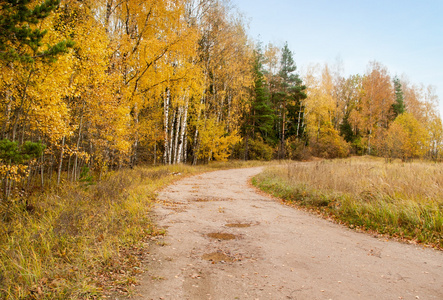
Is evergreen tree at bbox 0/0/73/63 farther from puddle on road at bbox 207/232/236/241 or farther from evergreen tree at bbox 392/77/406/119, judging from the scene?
evergreen tree at bbox 392/77/406/119

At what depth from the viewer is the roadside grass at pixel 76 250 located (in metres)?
3.46

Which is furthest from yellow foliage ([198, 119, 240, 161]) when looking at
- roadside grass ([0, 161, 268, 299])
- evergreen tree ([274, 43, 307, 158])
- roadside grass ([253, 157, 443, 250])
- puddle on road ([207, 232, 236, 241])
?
puddle on road ([207, 232, 236, 241])

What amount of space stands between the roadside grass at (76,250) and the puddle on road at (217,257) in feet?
3.67

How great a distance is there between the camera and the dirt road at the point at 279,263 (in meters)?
3.70

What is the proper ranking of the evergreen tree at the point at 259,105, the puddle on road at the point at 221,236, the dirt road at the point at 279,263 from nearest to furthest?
the dirt road at the point at 279,263
the puddle on road at the point at 221,236
the evergreen tree at the point at 259,105

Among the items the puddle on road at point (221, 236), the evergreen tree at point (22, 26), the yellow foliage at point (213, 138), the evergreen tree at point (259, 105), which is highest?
the evergreen tree at point (259, 105)

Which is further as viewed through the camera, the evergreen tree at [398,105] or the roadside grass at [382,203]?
the evergreen tree at [398,105]

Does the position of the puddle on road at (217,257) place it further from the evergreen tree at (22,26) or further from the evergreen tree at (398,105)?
the evergreen tree at (398,105)

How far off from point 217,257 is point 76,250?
2.34 meters

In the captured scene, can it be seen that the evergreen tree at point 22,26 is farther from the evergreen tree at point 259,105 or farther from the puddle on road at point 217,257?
the evergreen tree at point 259,105

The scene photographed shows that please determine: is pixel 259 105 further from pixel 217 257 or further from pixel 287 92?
pixel 217 257

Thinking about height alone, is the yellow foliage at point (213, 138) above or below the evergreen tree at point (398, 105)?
below

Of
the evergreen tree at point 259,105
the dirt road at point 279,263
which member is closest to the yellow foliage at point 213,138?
the evergreen tree at point 259,105

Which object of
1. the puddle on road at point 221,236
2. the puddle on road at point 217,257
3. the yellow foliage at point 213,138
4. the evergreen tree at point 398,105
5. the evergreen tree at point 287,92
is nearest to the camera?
the puddle on road at point 217,257
